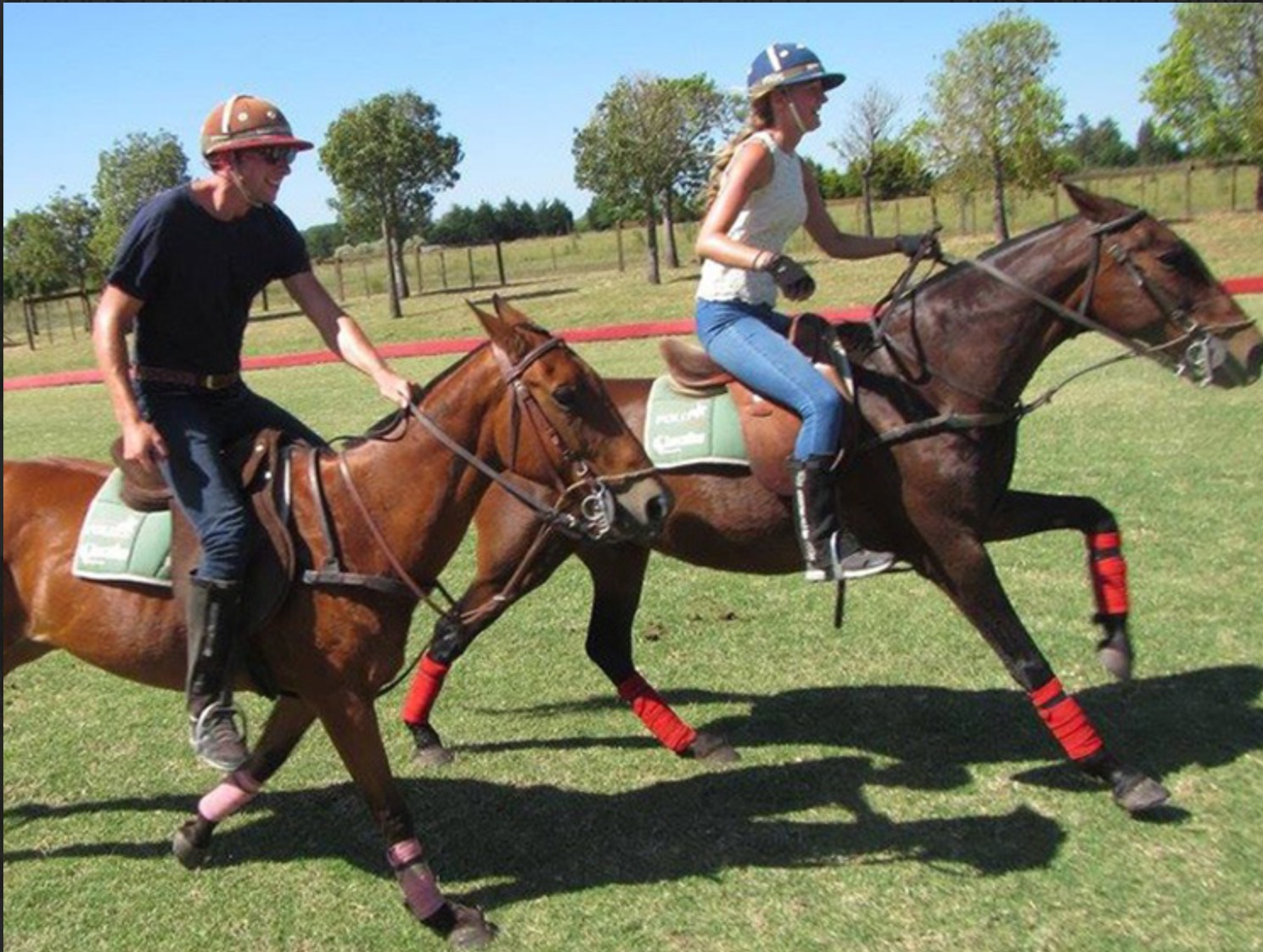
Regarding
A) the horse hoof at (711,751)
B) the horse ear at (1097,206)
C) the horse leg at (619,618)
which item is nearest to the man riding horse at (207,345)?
the horse leg at (619,618)

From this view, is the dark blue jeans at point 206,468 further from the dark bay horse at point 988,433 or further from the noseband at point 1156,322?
the noseband at point 1156,322

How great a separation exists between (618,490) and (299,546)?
1203 millimetres

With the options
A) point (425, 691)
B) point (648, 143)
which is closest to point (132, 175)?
point (648, 143)

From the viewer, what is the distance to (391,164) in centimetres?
4069

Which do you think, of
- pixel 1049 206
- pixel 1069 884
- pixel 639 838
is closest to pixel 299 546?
pixel 639 838

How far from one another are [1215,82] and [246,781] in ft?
151

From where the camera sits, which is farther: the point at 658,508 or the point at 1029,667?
the point at 1029,667

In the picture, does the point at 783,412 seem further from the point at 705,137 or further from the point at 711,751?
the point at 705,137

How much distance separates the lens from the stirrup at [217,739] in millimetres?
4137

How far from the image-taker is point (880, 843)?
468 cm

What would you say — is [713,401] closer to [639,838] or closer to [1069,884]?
[639,838]

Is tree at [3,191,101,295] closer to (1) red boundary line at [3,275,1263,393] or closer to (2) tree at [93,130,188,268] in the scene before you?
(2) tree at [93,130,188,268]

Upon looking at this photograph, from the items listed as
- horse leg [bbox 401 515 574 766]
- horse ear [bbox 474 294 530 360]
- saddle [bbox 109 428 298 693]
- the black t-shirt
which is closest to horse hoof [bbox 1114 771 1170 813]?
horse leg [bbox 401 515 574 766]

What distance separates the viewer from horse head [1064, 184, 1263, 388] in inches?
195
